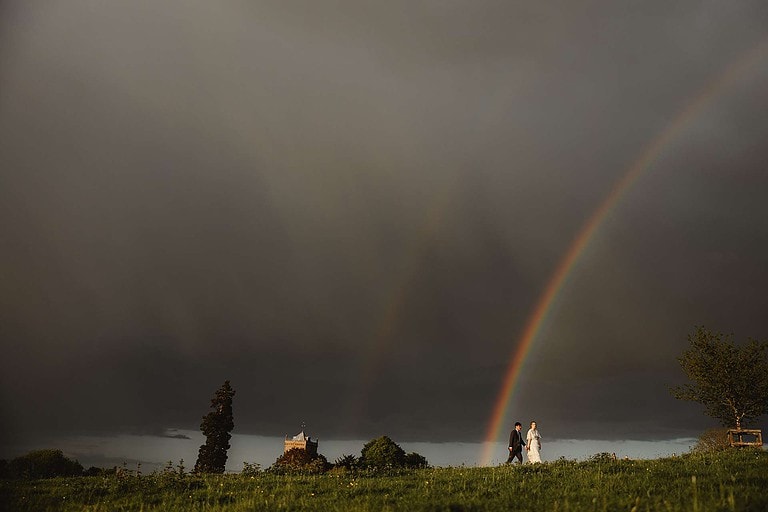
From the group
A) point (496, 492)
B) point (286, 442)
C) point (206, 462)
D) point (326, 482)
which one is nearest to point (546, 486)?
point (496, 492)

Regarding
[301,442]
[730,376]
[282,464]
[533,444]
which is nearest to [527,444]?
[533,444]

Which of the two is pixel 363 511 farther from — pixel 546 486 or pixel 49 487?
pixel 49 487

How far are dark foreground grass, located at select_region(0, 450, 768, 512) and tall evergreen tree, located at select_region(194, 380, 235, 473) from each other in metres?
48.8

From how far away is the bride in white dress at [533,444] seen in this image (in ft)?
87.7

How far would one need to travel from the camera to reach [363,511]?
1059 cm

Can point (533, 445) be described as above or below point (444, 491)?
above

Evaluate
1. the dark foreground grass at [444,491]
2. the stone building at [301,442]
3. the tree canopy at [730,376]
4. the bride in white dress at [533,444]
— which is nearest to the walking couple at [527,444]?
the bride in white dress at [533,444]

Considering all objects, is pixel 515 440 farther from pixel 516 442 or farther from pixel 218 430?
pixel 218 430

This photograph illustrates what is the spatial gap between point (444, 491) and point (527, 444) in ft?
50.1

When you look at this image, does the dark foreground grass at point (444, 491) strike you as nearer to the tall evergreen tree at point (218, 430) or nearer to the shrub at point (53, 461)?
the shrub at point (53, 461)

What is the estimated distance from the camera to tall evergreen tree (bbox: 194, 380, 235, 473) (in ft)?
216

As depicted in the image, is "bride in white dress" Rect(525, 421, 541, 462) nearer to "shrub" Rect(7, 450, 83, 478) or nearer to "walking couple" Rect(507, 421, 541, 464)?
"walking couple" Rect(507, 421, 541, 464)

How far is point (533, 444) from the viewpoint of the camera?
2697 centimetres

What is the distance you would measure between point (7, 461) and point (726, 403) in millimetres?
64960
